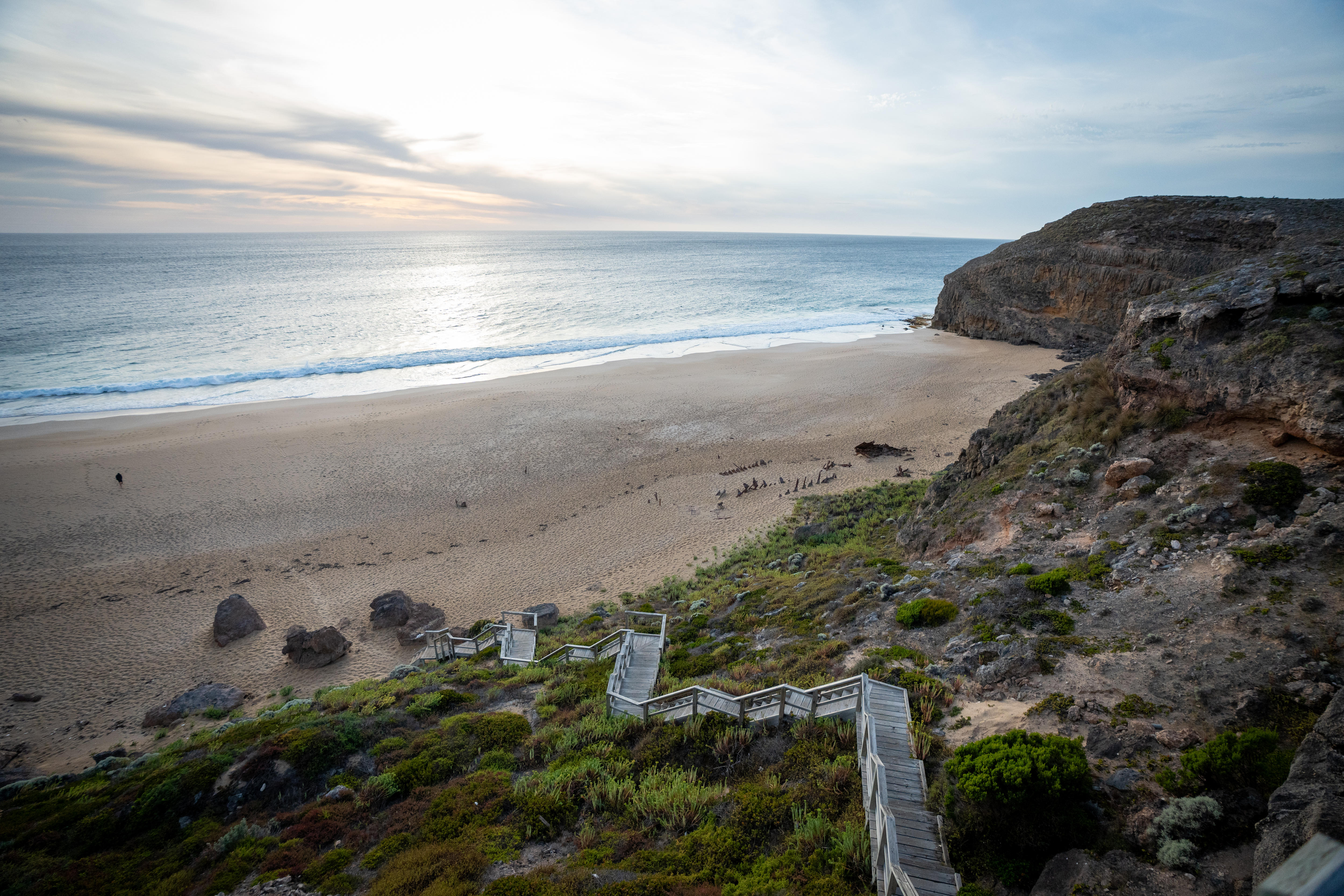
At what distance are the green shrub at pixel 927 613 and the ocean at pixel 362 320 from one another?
42.8 metres

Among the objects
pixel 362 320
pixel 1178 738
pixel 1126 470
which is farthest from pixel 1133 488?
pixel 362 320

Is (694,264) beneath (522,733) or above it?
above

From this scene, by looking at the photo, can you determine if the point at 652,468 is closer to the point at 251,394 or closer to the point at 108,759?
the point at 108,759

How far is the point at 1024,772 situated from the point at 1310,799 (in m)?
2.24

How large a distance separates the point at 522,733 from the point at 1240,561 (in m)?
12.5

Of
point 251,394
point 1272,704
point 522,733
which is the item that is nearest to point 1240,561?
point 1272,704

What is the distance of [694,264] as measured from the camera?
144375 millimetres

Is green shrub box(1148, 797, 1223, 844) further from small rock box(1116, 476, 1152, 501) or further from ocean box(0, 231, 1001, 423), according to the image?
ocean box(0, 231, 1001, 423)

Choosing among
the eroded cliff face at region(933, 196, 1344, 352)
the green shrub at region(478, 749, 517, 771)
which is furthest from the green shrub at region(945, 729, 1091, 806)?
the eroded cliff face at region(933, 196, 1344, 352)

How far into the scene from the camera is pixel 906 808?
745 centimetres

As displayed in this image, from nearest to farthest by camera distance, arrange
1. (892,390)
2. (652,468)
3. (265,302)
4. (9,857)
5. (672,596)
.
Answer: (9,857), (672,596), (652,468), (892,390), (265,302)

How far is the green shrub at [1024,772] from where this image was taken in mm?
6617

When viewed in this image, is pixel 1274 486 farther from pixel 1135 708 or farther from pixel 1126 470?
pixel 1135 708

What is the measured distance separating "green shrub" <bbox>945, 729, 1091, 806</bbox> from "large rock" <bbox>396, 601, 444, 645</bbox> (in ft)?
51.0
